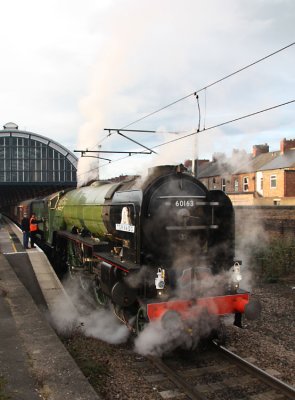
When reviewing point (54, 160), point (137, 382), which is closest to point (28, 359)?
point (137, 382)

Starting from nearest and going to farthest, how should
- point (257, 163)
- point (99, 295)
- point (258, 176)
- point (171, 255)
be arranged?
point (171, 255)
point (99, 295)
point (258, 176)
point (257, 163)

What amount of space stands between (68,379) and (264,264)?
8.07 m

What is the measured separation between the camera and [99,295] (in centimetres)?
714

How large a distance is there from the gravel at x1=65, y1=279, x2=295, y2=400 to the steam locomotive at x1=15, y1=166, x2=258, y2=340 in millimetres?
434

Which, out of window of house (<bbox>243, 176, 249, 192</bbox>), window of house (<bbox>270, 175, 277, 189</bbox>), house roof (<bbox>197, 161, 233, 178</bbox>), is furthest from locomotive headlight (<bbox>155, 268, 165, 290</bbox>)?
window of house (<bbox>243, 176, 249, 192</bbox>)

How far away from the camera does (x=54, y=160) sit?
4331 centimetres

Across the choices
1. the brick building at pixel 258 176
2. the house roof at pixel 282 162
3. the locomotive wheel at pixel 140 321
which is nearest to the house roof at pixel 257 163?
the brick building at pixel 258 176

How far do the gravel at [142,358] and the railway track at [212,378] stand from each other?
0.19m

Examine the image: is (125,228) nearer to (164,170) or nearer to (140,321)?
(164,170)

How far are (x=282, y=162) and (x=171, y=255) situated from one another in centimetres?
2671

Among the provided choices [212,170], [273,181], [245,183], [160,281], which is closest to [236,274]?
[160,281]

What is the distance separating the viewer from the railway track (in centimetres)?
425

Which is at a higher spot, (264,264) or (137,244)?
(137,244)

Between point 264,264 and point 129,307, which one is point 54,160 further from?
point 129,307
